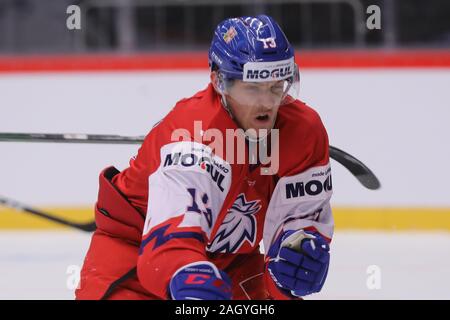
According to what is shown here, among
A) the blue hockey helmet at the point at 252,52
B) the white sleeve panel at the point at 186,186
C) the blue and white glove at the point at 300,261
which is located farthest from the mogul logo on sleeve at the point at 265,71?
the blue and white glove at the point at 300,261

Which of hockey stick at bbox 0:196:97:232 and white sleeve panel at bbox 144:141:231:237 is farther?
hockey stick at bbox 0:196:97:232

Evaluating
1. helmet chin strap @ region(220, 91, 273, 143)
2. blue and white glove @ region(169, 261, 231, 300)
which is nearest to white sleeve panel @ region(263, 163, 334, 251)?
helmet chin strap @ region(220, 91, 273, 143)

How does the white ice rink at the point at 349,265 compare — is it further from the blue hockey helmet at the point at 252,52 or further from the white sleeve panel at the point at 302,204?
the blue hockey helmet at the point at 252,52

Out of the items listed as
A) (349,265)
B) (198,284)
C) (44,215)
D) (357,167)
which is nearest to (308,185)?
(198,284)

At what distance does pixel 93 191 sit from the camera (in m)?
4.42

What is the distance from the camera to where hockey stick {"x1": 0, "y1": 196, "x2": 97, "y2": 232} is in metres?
3.73

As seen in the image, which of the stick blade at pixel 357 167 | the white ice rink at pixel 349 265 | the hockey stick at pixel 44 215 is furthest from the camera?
the hockey stick at pixel 44 215

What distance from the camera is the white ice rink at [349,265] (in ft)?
10.8

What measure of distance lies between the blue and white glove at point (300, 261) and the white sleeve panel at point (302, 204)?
0.03m

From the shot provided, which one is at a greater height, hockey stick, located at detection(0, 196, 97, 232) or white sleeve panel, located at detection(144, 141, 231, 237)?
white sleeve panel, located at detection(144, 141, 231, 237)

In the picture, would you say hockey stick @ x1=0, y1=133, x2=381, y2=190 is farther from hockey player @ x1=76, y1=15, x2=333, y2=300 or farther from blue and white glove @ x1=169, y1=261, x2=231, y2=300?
blue and white glove @ x1=169, y1=261, x2=231, y2=300

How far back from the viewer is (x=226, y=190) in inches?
77.9

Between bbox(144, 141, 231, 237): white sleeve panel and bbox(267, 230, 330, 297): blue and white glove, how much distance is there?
0.82ft

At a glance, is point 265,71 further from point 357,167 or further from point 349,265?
point 349,265
